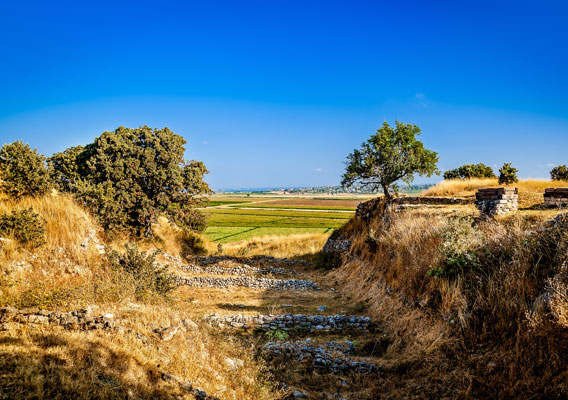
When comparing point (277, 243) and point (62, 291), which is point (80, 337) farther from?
point (277, 243)

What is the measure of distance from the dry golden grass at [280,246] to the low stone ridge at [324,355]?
1850cm

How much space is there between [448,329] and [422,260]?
3.05 metres

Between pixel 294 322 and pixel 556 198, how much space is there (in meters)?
14.4

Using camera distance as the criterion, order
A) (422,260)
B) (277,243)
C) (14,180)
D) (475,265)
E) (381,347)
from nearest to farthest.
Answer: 1. (475,265)
2. (381,347)
3. (422,260)
4. (14,180)
5. (277,243)

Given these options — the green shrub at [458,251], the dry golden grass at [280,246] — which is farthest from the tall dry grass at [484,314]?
the dry golden grass at [280,246]

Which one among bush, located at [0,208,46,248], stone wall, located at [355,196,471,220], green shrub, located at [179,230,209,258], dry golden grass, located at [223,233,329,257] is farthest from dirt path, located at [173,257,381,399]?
dry golden grass, located at [223,233,329,257]

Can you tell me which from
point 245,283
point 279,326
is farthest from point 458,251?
point 245,283

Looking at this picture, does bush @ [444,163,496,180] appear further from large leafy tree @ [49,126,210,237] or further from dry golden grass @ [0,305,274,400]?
dry golden grass @ [0,305,274,400]

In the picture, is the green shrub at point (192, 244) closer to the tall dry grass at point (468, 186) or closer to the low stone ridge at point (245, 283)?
the low stone ridge at point (245, 283)

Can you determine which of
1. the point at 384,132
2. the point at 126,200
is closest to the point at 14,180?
the point at 126,200

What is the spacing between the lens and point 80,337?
4.80 m

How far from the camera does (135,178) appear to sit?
19438 mm

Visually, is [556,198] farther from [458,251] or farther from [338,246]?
[338,246]

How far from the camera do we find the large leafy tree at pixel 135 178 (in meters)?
17.0
